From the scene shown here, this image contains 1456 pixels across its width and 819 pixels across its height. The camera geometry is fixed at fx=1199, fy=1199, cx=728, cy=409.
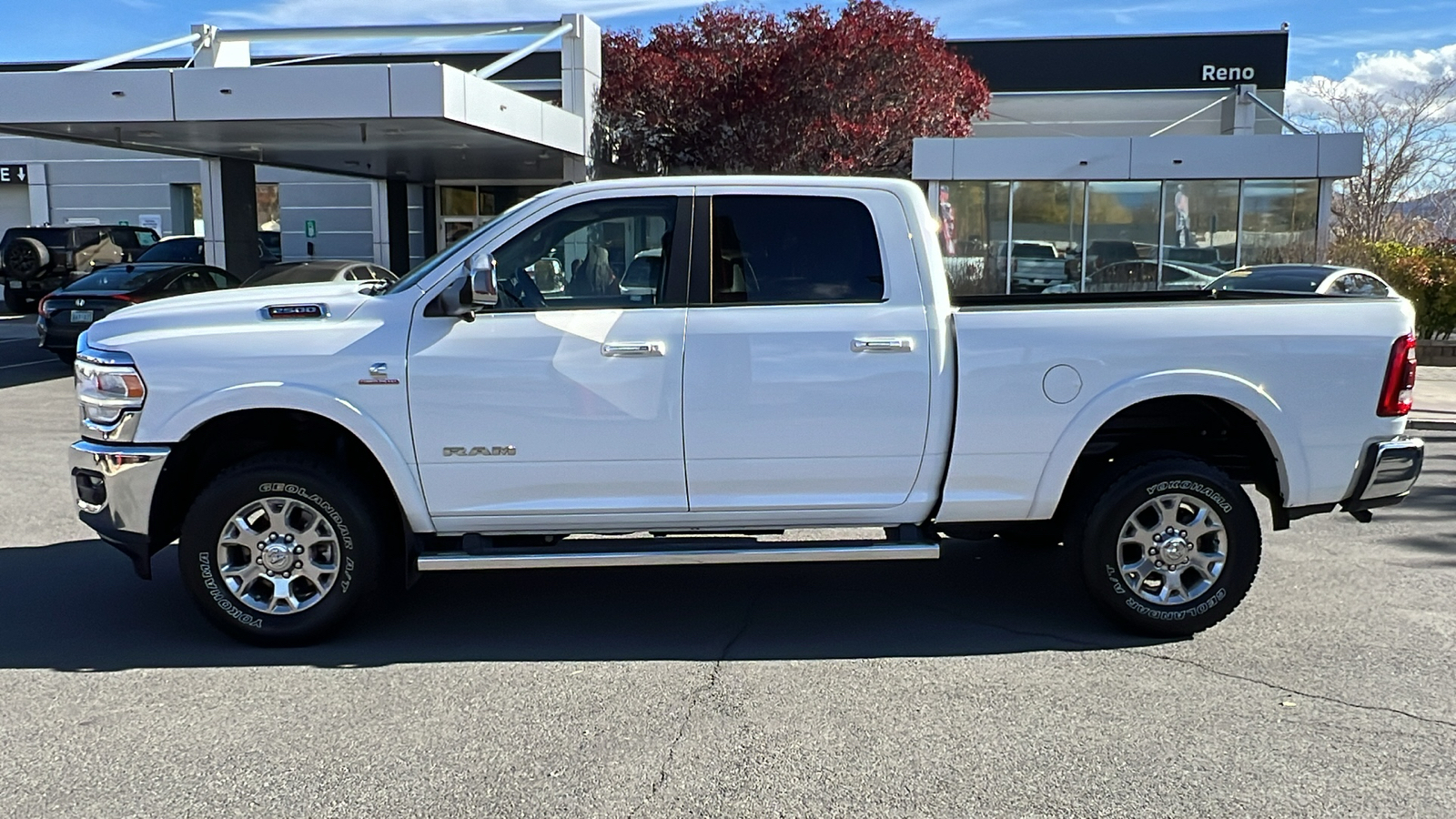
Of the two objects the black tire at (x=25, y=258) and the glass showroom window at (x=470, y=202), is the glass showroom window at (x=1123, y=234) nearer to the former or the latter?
the glass showroom window at (x=470, y=202)

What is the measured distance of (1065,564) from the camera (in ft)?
18.2

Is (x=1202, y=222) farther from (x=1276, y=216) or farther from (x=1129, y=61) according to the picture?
(x=1129, y=61)

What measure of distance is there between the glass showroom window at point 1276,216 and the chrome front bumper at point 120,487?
65.7 ft

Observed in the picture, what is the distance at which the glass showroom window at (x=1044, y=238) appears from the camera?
2175 cm

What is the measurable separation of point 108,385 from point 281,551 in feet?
3.37

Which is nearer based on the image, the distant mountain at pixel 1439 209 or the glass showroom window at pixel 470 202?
the glass showroom window at pixel 470 202

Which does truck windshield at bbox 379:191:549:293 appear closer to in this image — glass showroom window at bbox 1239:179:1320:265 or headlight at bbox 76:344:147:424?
headlight at bbox 76:344:147:424

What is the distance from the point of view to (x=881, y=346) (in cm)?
A: 524

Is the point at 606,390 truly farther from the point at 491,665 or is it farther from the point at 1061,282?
the point at 1061,282

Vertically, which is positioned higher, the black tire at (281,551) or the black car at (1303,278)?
the black car at (1303,278)

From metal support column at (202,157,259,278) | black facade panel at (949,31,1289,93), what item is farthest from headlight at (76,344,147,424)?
black facade panel at (949,31,1289,93)

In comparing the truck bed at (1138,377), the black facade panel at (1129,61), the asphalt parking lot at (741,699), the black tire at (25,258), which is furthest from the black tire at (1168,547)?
the black facade panel at (1129,61)

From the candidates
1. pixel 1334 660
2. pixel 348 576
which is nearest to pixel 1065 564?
pixel 1334 660

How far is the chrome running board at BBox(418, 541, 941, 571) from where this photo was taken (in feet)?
17.2
